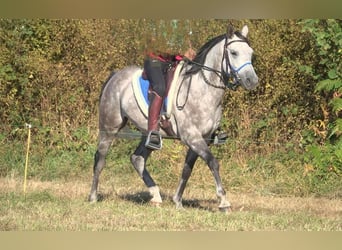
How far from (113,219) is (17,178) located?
4.60 m

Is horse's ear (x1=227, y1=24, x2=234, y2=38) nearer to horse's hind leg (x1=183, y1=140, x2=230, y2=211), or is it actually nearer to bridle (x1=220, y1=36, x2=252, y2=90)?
bridle (x1=220, y1=36, x2=252, y2=90)

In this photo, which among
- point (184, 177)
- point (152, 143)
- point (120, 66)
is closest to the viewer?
point (152, 143)

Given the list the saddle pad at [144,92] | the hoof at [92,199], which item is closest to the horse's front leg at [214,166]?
the saddle pad at [144,92]

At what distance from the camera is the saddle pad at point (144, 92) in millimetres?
8688

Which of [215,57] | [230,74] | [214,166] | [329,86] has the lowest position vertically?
[214,166]

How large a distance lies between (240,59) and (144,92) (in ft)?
5.47

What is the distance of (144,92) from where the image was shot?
9055mm

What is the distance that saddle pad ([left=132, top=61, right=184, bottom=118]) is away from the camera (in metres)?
8.69

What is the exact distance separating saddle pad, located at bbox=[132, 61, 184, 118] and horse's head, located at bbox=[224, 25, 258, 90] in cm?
85

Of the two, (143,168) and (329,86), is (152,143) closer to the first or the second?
(143,168)

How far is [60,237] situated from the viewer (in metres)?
5.66

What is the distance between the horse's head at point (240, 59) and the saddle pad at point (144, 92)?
850 millimetres

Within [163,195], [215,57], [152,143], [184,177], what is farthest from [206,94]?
[163,195]

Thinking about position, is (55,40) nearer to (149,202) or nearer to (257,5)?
(149,202)
